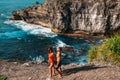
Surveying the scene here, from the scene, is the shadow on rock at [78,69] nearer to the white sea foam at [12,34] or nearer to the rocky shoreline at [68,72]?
the rocky shoreline at [68,72]

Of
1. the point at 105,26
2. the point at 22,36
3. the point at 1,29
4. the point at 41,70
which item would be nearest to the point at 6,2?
the point at 1,29

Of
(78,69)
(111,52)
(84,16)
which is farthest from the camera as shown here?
(84,16)

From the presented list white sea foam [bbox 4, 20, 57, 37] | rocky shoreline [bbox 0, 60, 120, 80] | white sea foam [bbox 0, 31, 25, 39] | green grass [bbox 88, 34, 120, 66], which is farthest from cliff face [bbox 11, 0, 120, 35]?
rocky shoreline [bbox 0, 60, 120, 80]

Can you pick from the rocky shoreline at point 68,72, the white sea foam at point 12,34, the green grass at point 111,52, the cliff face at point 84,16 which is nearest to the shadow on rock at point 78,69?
the rocky shoreline at point 68,72

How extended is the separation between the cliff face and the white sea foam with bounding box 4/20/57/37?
1.72 m

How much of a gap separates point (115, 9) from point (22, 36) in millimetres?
19363

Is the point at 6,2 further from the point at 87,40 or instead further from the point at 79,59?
the point at 79,59

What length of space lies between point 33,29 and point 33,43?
12.1 metres

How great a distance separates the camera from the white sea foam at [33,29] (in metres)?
72.6

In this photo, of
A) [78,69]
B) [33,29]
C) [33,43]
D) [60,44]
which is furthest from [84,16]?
[78,69]

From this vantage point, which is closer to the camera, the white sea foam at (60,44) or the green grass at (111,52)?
the green grass at (111,52)

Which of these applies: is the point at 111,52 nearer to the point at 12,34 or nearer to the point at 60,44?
the point at 60,44

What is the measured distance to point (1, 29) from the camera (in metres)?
78.9

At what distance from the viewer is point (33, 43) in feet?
213
